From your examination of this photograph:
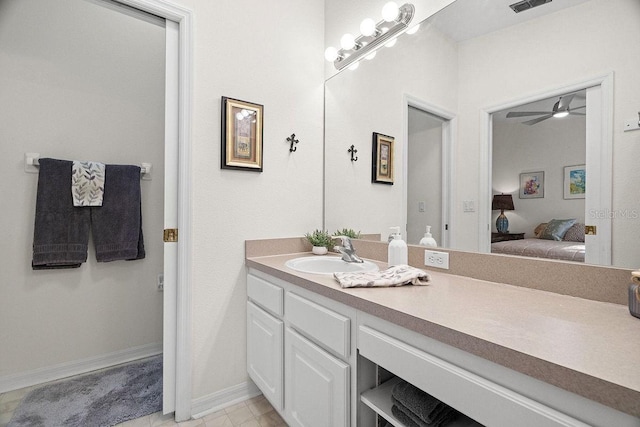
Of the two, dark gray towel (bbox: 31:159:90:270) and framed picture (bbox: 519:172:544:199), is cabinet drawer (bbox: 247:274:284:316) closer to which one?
framed picture (bbox: 519:172:544:199)

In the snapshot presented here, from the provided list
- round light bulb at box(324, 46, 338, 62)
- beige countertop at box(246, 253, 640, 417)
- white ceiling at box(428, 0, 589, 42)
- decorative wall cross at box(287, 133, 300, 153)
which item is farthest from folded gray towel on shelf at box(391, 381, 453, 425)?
round light bulb at box(324, 46, 338, 62)

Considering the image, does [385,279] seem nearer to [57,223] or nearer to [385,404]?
[385,404]

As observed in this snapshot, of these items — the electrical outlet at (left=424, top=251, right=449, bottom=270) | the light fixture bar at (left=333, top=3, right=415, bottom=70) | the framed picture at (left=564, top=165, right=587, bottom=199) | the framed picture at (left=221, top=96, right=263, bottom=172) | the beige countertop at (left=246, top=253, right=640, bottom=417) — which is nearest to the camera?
the beige countertop at (left=246, top=253, right=640, bottom=417)

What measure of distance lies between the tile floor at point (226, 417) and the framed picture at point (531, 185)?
1.54 metres

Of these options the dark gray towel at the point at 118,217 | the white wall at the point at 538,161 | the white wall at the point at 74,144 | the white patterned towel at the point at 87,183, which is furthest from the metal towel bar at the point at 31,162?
the white wall at the point at 538,161

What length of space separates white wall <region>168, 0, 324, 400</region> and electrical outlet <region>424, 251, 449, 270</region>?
2.80 feet

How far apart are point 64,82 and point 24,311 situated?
1.50 m

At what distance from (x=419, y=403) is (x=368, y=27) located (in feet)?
5.82

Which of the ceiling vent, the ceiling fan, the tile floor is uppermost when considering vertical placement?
the ceiling vent

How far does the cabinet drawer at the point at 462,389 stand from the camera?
570mm

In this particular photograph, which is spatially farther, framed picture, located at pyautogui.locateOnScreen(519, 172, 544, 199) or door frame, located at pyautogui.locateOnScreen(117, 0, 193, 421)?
door frame, located at pyautogui.locateOnScreen(117, 0, 193, 421)

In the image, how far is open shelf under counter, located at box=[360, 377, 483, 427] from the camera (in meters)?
0.88

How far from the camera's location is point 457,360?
699 millimetres

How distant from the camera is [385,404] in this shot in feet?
3.11
